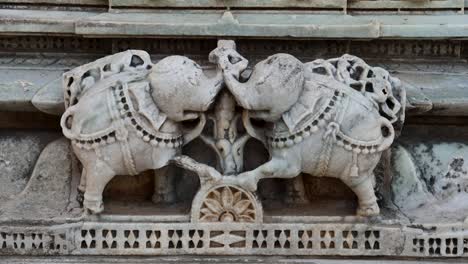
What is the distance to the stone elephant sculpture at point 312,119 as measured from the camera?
1.82 m

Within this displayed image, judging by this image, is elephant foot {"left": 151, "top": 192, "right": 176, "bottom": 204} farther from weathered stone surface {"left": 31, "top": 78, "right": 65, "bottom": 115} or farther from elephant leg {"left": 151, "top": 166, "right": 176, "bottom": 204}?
weathered stone surface {"left": 31, "top": 78, "right": 65, "bottom": 115}

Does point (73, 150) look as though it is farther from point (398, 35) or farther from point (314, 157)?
point (398, 35)

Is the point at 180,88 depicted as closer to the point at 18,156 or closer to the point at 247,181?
the point at 247,181

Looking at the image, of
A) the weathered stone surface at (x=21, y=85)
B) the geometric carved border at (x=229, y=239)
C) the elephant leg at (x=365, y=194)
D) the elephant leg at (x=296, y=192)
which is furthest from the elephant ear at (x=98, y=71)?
the elephant leg at (x=365, y=194)

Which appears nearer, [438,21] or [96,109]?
[96,109]

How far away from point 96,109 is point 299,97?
1.72ft

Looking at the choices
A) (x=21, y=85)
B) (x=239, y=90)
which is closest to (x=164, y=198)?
(x=239, y=90)

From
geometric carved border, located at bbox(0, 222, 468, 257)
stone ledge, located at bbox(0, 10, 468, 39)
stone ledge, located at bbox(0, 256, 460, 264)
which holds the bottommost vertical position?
stone ledge, located at bbox(0, 256, 460, 264)

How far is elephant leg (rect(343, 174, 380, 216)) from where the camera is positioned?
1906mm

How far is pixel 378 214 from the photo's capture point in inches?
75.9

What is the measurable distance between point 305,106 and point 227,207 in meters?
0.34

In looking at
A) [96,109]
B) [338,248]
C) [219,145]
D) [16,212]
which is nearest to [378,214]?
[338,248]

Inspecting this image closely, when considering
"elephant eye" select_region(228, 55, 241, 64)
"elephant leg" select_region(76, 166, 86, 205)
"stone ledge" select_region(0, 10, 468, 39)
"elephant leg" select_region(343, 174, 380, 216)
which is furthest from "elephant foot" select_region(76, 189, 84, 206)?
"elephant leg" select_region(343, 174, 380, 216)

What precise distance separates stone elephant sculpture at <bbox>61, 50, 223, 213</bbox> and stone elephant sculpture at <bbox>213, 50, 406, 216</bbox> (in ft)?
0.38
